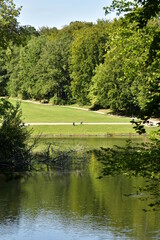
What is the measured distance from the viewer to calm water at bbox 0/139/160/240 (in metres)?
17.3

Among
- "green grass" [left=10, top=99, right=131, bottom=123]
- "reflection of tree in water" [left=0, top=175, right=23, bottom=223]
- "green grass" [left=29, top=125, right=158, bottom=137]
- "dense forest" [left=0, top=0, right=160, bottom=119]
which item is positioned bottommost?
"reflection of tree in water" [left=0, top=175, right=23, bottom=223]

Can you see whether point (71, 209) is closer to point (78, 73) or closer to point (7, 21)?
point (7, 21)

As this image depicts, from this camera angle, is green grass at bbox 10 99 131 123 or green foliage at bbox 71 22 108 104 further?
green foliage at bbox 71 22 108 104

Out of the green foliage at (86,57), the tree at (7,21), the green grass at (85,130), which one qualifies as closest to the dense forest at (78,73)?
the green foliage at (86,57)

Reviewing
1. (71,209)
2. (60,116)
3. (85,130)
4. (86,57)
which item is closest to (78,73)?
(86,57)

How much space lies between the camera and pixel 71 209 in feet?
67.7

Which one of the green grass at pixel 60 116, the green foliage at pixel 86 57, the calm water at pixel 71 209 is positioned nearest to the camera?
the calm water at pixel 71 209

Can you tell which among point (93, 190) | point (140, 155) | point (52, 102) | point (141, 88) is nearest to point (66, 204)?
point (93, 190)

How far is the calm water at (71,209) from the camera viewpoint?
1731 centimetres

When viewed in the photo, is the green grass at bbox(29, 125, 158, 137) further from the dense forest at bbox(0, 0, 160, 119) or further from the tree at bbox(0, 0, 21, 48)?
the tree at bbox(0, 0, 21, 48)

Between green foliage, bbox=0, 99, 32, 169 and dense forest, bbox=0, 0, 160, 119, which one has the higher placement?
dense forest, bbox=0, 0, 160, 119

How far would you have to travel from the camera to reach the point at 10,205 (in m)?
21.6

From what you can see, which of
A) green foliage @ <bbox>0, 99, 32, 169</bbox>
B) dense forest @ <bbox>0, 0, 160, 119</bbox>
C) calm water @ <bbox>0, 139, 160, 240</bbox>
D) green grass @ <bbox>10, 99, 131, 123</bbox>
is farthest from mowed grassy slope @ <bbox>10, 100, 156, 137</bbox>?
calm water @ <bbox>0, 139, 160, 240</bbox>

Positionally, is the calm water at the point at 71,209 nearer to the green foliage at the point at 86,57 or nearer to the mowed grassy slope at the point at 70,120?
the mowed grassy slope at the point at 70,120
